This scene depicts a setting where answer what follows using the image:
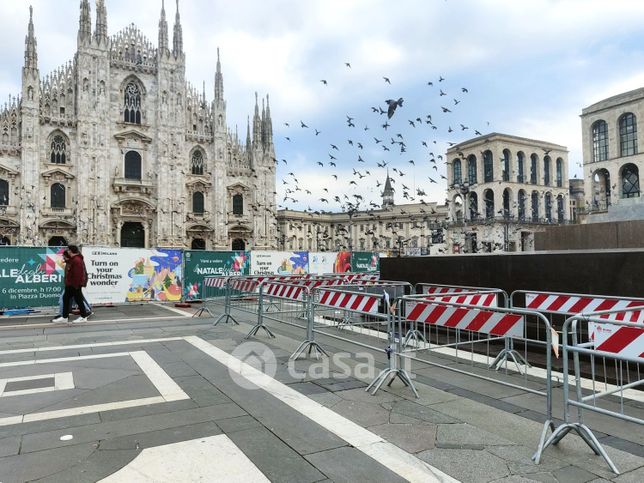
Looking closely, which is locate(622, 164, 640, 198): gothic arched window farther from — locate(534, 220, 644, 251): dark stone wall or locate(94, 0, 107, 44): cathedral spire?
locate(94, 0, 107, 44): cathedral spire

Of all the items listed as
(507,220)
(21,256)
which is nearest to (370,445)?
(21,256)

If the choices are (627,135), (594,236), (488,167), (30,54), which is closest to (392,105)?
(594,236)

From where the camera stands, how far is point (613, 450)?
413cm

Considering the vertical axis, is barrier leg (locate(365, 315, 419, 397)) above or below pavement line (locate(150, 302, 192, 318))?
above

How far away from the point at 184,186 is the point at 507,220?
156 ft

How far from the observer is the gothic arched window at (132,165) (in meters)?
42.8

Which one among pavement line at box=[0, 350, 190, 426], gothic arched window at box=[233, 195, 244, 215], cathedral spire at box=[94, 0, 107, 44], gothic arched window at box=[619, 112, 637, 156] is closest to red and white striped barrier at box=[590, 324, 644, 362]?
pavement line at box=[0, 350, 190, 426]

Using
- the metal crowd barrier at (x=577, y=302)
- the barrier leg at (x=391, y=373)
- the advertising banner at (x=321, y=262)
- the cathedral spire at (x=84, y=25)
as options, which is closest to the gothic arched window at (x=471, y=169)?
the advertising banner at (x=321, y=262)

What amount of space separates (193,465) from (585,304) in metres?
5.97

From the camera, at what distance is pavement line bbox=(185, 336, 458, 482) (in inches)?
145

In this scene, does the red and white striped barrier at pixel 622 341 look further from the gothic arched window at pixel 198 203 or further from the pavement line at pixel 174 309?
the gothic arched window at pixel 198 203

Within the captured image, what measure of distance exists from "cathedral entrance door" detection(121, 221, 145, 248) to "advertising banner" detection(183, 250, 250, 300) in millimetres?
27234

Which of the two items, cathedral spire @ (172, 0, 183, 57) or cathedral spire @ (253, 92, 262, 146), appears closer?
cathedral spire @ (172, 0, 183, 57)

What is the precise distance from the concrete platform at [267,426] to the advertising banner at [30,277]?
726 centimetres
